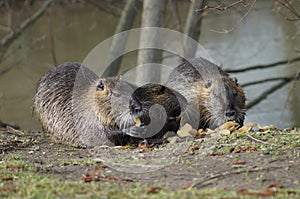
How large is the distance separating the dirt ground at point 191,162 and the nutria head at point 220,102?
0.36 m

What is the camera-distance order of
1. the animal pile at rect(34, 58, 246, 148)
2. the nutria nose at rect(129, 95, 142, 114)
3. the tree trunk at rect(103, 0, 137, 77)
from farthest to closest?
the tree trunk at rect(103, 0, 137, 77)
the animal pile at rect(34, 58, 246, 148)
the nutria nose at rect(129, 95, 142, 114)

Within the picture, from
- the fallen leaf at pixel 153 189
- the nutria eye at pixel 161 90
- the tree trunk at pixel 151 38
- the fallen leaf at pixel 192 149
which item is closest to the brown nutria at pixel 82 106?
the nutria eye at pixel 161 90

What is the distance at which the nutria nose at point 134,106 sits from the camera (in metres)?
4.51

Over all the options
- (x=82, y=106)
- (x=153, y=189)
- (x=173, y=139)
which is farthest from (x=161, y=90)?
(x=153, y=189)

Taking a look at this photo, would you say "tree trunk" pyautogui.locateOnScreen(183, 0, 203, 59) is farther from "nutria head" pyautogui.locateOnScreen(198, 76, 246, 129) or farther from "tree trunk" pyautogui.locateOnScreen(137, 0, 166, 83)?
"nutria head" pyautogui.locateOnScreen(198, 76, 246, 129)

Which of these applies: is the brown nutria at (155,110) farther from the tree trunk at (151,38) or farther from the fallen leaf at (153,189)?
the tree trunk at (151,38)

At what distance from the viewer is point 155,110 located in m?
4.71

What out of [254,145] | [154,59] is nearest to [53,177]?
[254,145]

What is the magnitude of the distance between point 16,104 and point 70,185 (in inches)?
288

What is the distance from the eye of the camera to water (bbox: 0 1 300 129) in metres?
9.52

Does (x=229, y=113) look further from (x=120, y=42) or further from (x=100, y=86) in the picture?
(x=120, y=42)

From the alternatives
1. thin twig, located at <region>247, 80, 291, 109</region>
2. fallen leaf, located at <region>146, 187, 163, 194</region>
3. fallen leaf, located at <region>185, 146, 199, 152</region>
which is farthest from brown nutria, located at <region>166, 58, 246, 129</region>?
thin twig, located at <region>247, 80, 291, 109</region>

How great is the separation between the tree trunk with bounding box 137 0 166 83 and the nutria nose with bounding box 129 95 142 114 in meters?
2.50

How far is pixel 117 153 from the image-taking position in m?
4.35
